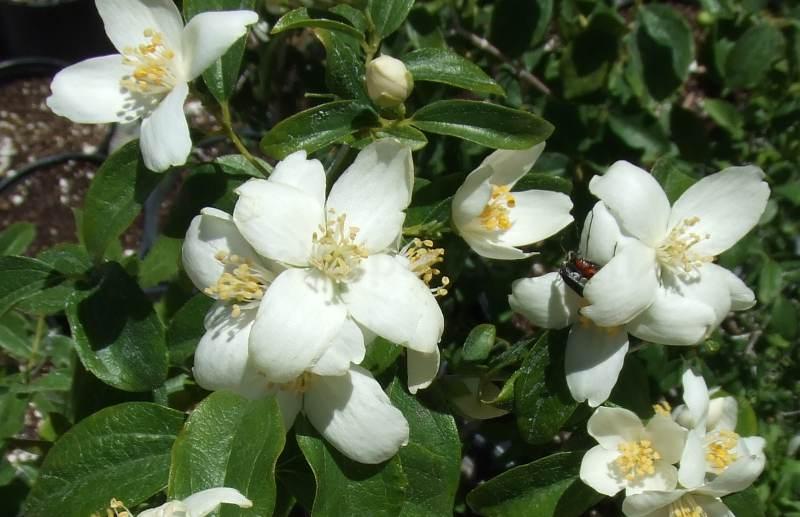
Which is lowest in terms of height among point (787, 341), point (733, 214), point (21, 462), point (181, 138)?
point (21, 462)

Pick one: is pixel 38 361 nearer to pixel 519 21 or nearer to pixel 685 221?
pixel 519 21

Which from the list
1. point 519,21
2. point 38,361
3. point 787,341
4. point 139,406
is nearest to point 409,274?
point 139,406

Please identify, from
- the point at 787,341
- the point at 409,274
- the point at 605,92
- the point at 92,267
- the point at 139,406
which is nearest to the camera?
the point at 409,274

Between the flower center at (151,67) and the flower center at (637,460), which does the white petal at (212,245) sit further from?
the flower center at (637,460)

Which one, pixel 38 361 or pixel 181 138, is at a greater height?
pixel 181 138

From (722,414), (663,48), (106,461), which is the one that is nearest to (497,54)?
(663,48)

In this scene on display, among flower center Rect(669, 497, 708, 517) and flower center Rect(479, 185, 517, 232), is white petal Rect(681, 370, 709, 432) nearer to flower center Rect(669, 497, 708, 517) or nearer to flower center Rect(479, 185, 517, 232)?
flower center Rect(669, 497, 708, 517)

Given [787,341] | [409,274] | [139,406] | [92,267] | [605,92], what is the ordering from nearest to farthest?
1. [409,274]
2. [139,406]
3. [92,267]
4. [787,341]
5. [605,92]
